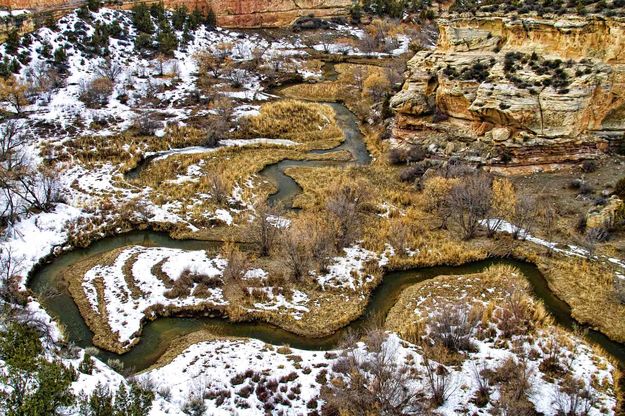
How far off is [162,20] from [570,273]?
202 feet

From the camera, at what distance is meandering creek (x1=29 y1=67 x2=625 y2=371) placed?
21.0 m

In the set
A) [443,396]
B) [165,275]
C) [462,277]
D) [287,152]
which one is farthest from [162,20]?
[443,396]

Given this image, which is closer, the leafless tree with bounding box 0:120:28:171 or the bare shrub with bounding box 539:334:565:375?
the bare shrub with bounding box 539:334:565:375

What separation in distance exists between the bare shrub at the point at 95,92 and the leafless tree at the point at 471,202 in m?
34.9

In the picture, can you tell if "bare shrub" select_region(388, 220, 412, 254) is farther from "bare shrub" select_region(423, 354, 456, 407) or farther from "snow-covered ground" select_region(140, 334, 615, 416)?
"bare shrub" select_region(423, 354, 456, 407)

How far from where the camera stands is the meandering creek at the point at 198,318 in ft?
68.7

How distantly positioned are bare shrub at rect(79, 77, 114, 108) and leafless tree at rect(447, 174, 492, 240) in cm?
3487

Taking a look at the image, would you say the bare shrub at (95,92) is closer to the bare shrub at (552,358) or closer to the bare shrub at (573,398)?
the bare shrub at (552,358)

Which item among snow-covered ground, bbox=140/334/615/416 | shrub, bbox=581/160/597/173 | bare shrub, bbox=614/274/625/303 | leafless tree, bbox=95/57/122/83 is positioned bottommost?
snow-covered ground, bbox=140/334/615/416

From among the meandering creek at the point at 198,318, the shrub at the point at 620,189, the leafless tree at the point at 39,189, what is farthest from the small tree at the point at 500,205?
the leafless tree at the point at 39,189

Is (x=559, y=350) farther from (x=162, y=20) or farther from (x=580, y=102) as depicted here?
(x=162, y=20)

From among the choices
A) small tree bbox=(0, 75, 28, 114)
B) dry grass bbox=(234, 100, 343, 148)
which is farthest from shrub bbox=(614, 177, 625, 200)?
small tree bbox=(0, 75, 28, 114)

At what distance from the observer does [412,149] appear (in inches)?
1518

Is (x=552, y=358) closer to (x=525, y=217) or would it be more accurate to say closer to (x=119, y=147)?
(x=525, y=217)
